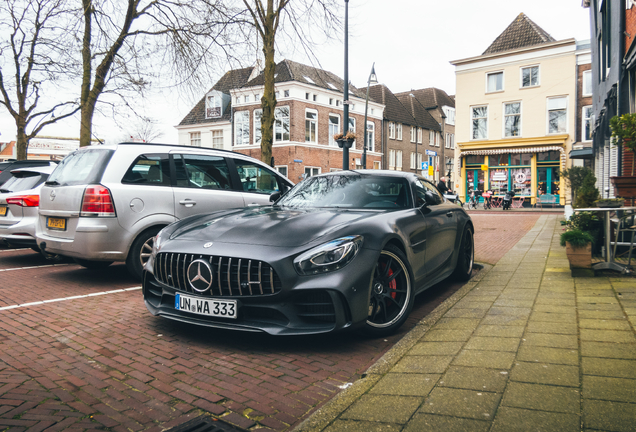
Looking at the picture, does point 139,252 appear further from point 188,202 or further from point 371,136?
point 371,136

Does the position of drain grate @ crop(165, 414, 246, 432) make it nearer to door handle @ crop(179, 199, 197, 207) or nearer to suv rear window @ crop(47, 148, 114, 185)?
suv rear window @ crop(47, 148, 114, 185)

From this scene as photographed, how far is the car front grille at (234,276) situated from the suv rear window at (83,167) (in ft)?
8.73

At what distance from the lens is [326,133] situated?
4172 cm

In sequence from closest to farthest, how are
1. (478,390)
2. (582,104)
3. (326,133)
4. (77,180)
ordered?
(478,390) < (77,180) < (582,104) < (326,133)

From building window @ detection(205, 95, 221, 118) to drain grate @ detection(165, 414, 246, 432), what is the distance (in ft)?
142

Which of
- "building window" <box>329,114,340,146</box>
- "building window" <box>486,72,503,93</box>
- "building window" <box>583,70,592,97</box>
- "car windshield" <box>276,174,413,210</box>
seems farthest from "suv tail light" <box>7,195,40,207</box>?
"building window" <box>329,114,340,146</box>

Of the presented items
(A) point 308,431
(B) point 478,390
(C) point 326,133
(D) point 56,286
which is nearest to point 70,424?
(A) point 308,431

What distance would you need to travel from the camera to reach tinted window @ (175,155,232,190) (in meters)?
6.75

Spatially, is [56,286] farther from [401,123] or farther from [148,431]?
[401,123]

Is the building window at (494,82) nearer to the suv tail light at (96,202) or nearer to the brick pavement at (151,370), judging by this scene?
the brick pavement at (151,370)

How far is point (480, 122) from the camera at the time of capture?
3362 cm

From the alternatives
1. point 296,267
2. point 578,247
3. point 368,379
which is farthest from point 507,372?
point 578,247

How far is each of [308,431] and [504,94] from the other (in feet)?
111

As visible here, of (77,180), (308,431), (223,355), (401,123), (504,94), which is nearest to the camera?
(308,431)
